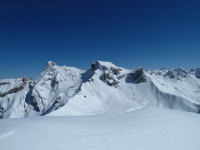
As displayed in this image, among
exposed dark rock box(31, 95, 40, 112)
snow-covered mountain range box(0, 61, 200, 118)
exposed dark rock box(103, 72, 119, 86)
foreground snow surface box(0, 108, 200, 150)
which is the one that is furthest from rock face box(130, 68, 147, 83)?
foreground snow surface box(0, 108, 200, 150)

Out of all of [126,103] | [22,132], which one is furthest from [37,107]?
[22,132]

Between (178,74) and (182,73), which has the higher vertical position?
(182,73)

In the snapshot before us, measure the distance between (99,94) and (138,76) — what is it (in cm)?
2867

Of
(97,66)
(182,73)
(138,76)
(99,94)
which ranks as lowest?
(99,94)

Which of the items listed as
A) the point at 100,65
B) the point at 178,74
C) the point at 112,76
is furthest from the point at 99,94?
the point at 178,74

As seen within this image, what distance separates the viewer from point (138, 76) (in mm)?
77750

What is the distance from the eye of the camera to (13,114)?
72.2 m

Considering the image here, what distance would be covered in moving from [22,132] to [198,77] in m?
154

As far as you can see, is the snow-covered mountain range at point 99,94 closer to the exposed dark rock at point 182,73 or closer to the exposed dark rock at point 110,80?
the exposed dark rock at point 110,80

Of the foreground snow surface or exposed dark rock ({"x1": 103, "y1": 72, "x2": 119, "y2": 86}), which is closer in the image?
the foreground snow surface

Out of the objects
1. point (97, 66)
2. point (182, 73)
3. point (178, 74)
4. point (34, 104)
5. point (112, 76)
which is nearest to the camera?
point (112, 76)

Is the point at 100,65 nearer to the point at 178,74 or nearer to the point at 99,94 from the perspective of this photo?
the point at 99,94

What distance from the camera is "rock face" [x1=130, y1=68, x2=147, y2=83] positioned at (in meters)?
75.8

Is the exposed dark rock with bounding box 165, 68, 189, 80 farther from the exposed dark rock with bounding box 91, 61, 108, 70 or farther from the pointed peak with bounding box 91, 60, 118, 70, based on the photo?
the exposed dark rock with bounding box 91, 61, 108, 70
